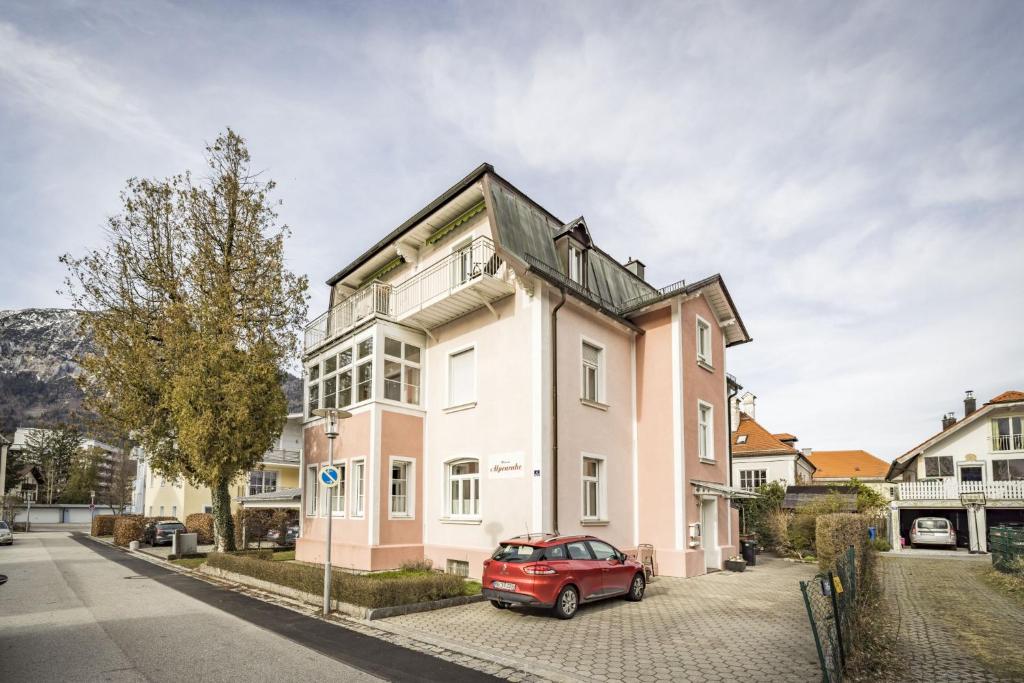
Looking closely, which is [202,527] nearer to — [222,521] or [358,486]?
[222,521]

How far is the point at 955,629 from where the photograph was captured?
1020 cm

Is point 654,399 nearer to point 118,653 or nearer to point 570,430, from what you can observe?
point 570,430

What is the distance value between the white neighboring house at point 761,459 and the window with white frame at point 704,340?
87.8 feet

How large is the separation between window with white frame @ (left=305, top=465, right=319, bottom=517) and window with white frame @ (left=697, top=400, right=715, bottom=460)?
12.6 metres

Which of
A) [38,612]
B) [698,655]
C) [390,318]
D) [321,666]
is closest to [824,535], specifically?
[698,655]

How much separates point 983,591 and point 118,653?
58.5 feet

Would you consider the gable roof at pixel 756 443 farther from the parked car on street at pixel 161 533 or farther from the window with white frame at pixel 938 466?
the parked car on street at pixel 161 533

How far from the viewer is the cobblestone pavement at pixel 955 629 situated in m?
7.61

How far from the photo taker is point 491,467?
625 inches

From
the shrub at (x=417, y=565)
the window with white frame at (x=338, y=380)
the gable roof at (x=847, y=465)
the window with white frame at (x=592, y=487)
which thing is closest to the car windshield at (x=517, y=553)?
the window with white frame at (x=592, y=487)

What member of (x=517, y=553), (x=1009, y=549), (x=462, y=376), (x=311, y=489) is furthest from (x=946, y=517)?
(x=311, y=489)

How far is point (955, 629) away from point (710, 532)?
903cm

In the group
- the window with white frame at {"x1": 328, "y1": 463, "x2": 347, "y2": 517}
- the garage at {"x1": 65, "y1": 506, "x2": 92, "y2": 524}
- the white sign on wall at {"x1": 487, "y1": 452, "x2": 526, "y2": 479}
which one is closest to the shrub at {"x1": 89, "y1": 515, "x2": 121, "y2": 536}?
the window with white frame at {"x1": 328, "y1": 463, "x2": 347, "y2": 517}

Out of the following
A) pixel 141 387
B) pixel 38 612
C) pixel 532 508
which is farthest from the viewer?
pixel 141 387
